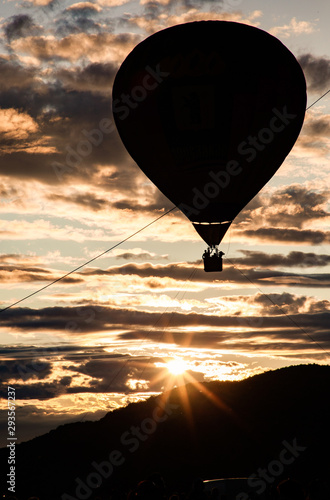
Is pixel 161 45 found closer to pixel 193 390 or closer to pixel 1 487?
pixel 1 487

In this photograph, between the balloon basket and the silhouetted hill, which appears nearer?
the balloon basket

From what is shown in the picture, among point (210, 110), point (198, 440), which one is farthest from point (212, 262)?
point (198, 440)

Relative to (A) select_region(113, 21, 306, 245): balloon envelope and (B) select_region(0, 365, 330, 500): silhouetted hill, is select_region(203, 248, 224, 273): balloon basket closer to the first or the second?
(A) select_region(113, 21, 306, 245): balloon envelope

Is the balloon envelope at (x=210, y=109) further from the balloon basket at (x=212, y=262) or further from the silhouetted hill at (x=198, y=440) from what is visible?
the silhouetted hill at (x=198, y=440)

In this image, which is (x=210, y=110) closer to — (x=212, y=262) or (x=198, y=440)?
(x=212, y=262)

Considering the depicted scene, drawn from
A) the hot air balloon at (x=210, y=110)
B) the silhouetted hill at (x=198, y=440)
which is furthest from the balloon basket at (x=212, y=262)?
the silhouetted hill at (x=198, y=440)

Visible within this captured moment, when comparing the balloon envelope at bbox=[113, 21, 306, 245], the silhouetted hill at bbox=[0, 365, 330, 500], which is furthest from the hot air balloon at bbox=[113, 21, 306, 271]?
the silhouetted hill at bbox=[0, 365, 330, 500]
